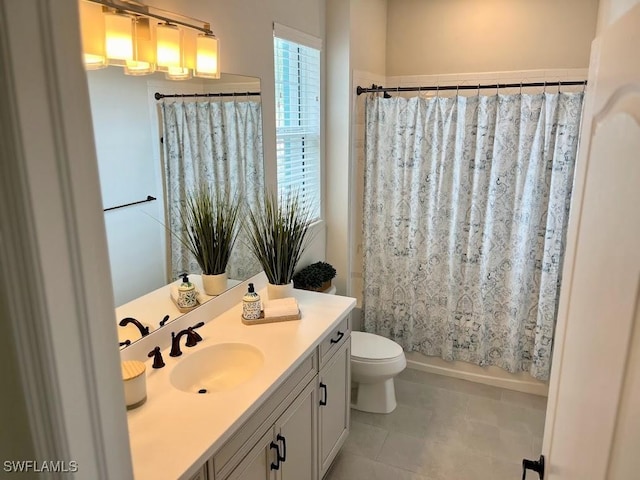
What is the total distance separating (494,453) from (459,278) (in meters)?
1.10

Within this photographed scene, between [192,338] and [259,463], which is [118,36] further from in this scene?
[259,463]

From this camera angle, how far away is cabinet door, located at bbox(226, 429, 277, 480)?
1.57 metres

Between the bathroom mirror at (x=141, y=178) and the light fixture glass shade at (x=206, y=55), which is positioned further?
the light fixture glass shade at (x=206, y=55)

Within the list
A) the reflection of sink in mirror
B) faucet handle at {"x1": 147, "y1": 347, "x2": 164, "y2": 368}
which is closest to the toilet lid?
the reflection of sink in mirror

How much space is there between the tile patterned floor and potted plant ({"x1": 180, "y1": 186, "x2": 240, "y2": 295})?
122 centimetres

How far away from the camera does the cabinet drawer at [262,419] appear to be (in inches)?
57.7

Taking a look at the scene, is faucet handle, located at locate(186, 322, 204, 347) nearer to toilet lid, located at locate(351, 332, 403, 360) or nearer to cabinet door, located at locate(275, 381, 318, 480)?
cabinet door, located at locate(275, 381, 318, 480)

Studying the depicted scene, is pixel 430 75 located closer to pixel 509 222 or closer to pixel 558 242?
pixel 509 222

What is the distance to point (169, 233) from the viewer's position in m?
1.97

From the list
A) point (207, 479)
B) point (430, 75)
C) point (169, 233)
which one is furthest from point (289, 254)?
point (430, 75)

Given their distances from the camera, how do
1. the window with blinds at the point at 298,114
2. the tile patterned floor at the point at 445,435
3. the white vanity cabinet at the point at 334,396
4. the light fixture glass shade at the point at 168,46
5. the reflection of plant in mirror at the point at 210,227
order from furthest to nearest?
the window with blinds at the point at 298,114
the tile patterned floor at the point at 445,435
the white vanity cabinet at the point at 334,396
the reflection of plant in mirror at the point at 210,227
the light fixture glass shade at the point at 168,46

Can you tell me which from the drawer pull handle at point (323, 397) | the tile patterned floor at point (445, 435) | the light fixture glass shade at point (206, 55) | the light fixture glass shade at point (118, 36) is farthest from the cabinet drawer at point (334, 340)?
the light fixture glass shade at point (118, 36)

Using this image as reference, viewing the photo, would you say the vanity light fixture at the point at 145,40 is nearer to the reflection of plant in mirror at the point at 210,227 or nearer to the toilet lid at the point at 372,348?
the reflection of plant in mirror at the point at 210,227
